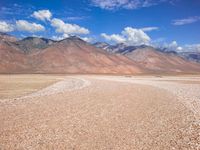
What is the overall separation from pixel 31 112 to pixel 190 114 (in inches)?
453

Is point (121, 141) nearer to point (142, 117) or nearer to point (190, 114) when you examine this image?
point (142, 117)

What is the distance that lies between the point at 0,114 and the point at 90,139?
30.9ft

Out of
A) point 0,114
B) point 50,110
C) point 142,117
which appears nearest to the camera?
point 142,117

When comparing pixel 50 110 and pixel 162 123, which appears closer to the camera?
pixel 162 123

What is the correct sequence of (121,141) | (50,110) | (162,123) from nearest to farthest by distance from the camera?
(121,141)
(162,123)
(50,110)

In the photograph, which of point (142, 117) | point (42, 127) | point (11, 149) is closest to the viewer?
point (11, 149)

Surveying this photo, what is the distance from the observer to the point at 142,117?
18656mm

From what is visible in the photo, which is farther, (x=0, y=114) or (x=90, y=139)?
(x=0, y=114)

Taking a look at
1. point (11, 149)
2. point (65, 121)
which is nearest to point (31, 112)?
point (65, 121)

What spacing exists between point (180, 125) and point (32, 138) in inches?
330

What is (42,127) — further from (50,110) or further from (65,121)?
(50,110)

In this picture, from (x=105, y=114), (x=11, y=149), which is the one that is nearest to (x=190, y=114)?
(x=105, y=114)

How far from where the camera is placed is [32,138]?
13359mm

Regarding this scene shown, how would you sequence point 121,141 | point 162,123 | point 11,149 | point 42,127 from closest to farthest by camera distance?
point 11,149 → point 121,141 → point 42,127 → point 162,123
